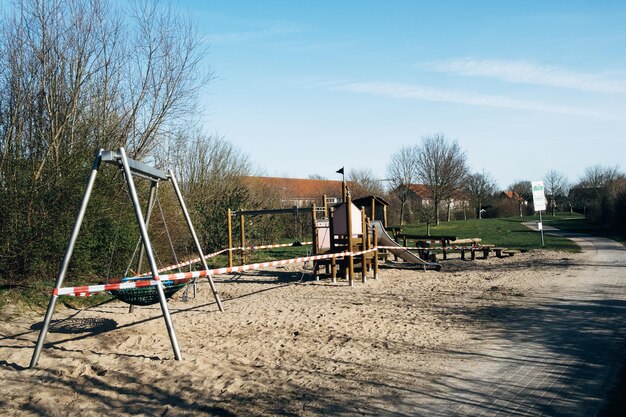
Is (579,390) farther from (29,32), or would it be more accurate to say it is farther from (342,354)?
(29,32)

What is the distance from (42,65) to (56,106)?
102cm

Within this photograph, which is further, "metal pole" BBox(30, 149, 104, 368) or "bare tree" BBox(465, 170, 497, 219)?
"bare tree" BBox(465, 170, 497, 219)

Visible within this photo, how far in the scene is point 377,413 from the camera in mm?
4828

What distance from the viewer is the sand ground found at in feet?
17.2

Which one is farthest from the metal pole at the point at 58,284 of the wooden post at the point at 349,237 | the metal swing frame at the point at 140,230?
the wooden post at the point at 349,237

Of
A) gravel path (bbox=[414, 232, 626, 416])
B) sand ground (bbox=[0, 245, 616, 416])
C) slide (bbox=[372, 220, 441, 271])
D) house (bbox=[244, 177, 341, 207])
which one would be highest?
house (bbox=[244, 177, 341, 207])

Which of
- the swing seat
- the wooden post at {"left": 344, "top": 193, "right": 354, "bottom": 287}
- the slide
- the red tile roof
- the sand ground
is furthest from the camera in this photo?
the red tile roof

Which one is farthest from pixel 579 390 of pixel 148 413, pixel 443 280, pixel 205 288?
pixel 205 288

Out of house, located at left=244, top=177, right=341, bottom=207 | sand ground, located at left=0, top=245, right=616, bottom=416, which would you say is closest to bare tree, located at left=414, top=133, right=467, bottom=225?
house, located at left=244, top=177, right=341, bottom=207

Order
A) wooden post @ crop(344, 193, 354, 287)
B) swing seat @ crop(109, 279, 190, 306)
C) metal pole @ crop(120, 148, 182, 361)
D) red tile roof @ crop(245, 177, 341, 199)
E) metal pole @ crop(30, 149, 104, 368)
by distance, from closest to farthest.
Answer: metal pole @ crop(30, 149, 104, 368)
metal pole @ crop(120, 148, 182, 361)
swing seat @ crop(109, 279, 190, 306)
wooden post @ crop(344, 193, 354, 287)
red tile roof @ crop(245, 177, 341, 199)

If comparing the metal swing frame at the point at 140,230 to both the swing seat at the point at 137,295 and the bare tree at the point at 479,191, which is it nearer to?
the swing seat at the point at 137,295

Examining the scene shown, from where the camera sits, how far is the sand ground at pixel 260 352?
5254mm

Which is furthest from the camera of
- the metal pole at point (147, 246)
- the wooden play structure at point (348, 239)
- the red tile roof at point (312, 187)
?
the red tile roof at point (312, 187)

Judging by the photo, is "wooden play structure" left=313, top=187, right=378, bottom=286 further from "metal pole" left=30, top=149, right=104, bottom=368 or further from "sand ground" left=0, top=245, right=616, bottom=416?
"metal pole" left=30, top=149, right=104, bottom=368
